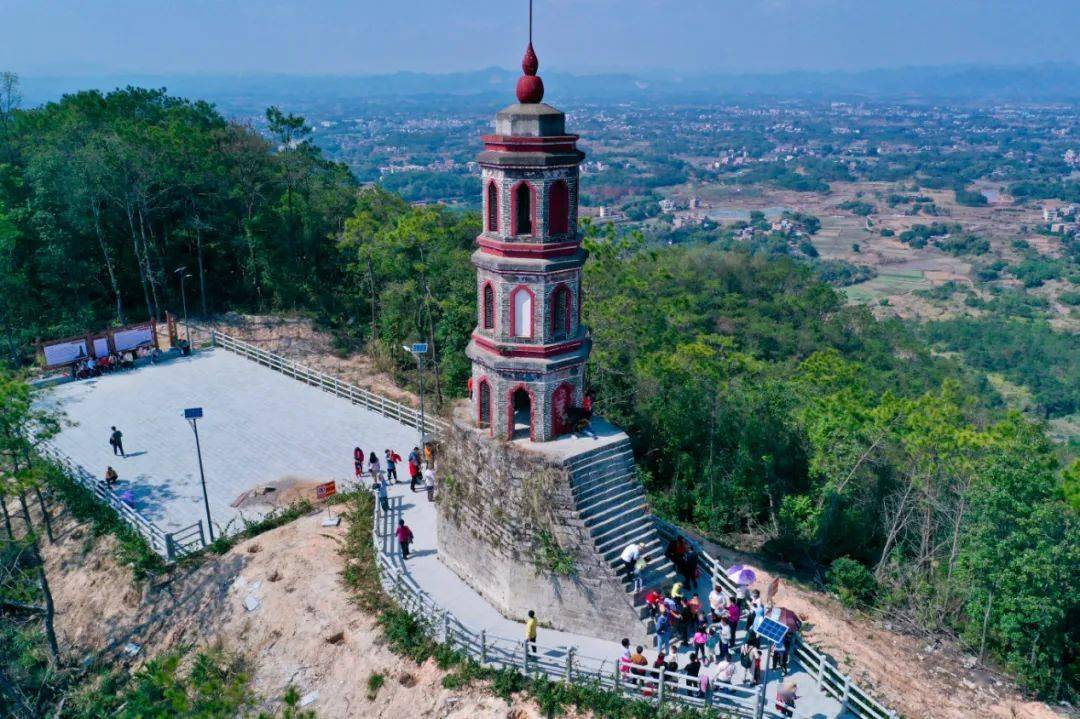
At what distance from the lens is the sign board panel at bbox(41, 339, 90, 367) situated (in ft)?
104

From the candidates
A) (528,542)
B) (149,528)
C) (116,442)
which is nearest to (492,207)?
(528,542)

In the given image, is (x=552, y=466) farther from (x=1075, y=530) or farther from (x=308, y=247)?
(x=308, y=247)

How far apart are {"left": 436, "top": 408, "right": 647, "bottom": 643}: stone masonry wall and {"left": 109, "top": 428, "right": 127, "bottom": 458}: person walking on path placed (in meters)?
13.6

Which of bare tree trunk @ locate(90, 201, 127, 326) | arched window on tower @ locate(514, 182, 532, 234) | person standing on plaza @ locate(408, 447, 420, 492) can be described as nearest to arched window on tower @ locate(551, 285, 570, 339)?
arched window on tower @ locate(514, 182, 532, 234)

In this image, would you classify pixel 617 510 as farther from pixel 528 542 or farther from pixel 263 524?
pixel 263 524

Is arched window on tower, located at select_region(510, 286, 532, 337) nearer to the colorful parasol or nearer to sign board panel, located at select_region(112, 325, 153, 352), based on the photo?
the colorful parasol

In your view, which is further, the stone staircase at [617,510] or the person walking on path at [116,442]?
the person walking on path at [116,442]

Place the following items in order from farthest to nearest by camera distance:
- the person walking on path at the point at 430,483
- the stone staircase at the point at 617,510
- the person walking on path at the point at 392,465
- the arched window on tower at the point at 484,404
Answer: the person walking on path at the point at 392,465 < the person walking on path at the point at 430,483 < the arched window on tower at the point at 484,404 < the stone staircase at the point at 617,510

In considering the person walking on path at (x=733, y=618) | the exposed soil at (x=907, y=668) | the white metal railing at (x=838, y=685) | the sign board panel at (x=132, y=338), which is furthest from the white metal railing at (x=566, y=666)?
the sign board panel at (x=132, y=338)

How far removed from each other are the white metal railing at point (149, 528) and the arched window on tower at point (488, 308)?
1046 centimetres

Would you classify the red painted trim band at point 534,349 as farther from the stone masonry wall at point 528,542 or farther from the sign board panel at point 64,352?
the sign board panel at point 64,352

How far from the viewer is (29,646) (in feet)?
67.1

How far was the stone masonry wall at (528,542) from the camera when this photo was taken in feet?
57.0

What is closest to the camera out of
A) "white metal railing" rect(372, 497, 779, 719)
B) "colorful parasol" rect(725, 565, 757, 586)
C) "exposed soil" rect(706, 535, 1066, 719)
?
"white metal railing" rect(372, 497, 779, 719)
